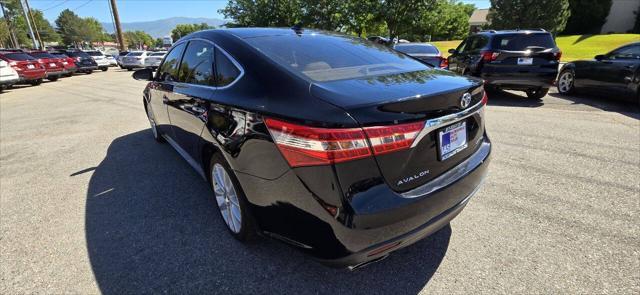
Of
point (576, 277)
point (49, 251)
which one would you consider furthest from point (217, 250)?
point (576, 277)

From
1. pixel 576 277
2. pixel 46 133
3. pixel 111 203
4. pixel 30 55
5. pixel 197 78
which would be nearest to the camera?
pixel 576 277

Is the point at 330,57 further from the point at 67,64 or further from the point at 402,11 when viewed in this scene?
the point at 402,11

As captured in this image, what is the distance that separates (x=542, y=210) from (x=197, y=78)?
128 inches

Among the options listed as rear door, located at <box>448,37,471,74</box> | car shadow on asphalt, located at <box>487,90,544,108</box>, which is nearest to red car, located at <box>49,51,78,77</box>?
rear door, located at <box>448,37,471,74</box>

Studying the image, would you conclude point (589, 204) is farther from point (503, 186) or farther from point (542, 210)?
point (503, 186)

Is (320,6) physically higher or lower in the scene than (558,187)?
higher

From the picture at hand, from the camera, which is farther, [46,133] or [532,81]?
[532,81]

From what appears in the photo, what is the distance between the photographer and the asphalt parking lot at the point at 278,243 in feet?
7.38

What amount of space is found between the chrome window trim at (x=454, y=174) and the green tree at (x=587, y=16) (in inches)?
1844

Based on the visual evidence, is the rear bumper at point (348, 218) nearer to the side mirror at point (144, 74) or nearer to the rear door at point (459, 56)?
the side mirror at point (144, 74)

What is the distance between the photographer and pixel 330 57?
2617mm

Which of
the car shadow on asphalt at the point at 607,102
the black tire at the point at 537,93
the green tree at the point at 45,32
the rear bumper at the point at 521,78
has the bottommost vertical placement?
the car shadow on asphalt at the point at 607,102

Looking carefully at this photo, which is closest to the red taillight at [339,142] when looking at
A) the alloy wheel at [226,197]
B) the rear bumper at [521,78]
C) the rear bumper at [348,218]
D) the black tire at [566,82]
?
the rear bumper at [348,218]

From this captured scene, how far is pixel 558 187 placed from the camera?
11.5 ft
